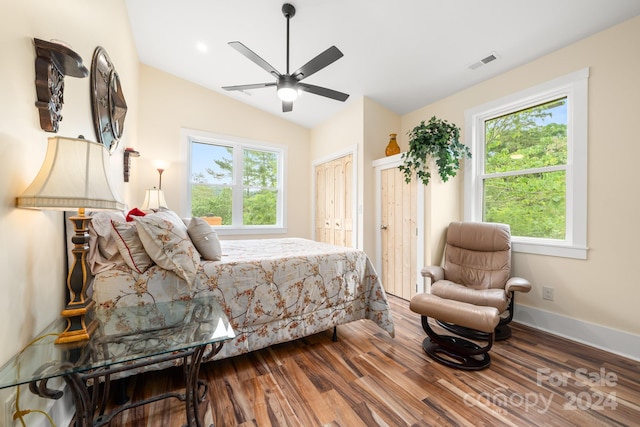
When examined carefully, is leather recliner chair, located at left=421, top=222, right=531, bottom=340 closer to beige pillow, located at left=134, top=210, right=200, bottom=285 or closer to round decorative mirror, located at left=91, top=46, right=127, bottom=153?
beige pillow, located at left=134, top=210, right=200, bottom=285

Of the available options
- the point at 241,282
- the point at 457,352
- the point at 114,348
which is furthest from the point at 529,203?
the point at 114,348

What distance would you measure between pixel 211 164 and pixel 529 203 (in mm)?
4297

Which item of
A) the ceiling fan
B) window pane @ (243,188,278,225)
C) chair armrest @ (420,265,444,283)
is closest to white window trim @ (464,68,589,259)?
chair armrest @ (420,265,444,283)

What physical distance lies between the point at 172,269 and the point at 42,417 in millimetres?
765

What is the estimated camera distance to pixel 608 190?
7.13 ft

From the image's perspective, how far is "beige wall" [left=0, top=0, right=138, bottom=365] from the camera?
0.98m

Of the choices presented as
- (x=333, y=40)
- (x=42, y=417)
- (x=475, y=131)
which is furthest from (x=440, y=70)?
(x=42, y=417)

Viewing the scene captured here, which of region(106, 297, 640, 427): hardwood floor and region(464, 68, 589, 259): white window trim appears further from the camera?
region(464, 68, 589, 259): white window trim

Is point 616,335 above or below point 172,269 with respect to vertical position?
below

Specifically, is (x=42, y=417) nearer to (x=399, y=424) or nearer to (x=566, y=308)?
(x=399, y=424)

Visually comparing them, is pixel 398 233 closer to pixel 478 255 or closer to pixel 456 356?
pixel 478 255

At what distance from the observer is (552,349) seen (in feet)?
7.06

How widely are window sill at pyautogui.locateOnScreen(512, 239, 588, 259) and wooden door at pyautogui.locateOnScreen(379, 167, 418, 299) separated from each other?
40.3 inches

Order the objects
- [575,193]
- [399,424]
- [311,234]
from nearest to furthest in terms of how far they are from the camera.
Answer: [399,424]
[575,193]
[311,234]
